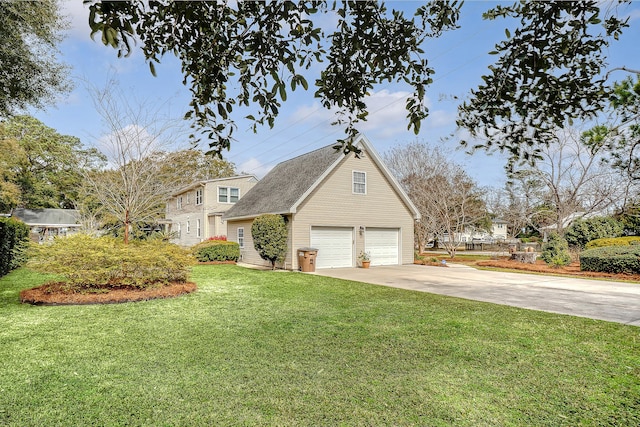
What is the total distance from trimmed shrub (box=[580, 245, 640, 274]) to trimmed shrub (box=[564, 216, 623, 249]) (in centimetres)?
638

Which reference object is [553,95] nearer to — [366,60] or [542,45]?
[542,45]

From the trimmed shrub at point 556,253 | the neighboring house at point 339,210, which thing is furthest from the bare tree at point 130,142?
the trimmed shrub at point 556,253

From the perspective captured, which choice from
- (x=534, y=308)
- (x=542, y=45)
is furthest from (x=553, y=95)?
(x=534, y=308)

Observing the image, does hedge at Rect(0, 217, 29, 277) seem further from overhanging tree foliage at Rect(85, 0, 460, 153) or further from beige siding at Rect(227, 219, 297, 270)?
overhanging tree foliage at Rect(85, 0, 460, 153)

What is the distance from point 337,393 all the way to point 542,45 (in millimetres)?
3409

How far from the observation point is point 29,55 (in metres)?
8.98

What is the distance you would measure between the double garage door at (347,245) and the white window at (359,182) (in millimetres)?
1927


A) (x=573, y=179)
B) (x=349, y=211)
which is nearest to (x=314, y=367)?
(x=349, y=211)

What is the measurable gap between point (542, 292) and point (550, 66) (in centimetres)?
895

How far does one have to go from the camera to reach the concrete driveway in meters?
7.43

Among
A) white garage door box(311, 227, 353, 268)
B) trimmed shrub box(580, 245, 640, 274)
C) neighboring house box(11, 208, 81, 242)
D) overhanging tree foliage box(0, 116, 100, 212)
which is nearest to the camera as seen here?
trimmed shrub box(580, 245, 640, 274)

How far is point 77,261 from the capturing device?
8484 mm

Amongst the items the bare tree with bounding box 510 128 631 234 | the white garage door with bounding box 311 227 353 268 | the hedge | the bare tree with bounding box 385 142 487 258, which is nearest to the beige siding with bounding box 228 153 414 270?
the white garage door with bounding box 311 227 353 268

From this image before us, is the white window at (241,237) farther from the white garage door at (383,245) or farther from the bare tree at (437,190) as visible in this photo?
the bare tree at (437,190)
